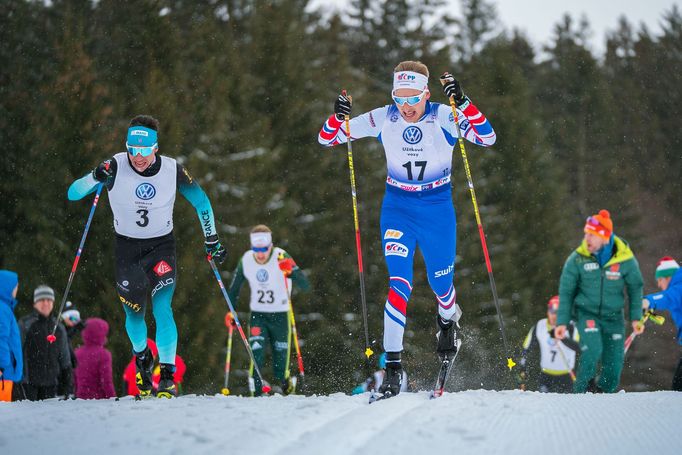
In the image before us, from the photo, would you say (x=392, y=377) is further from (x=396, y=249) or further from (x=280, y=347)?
(x=280, y=347)

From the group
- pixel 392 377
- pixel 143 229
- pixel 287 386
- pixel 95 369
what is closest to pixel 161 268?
pixel 143 229

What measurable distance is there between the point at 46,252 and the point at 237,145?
796cm

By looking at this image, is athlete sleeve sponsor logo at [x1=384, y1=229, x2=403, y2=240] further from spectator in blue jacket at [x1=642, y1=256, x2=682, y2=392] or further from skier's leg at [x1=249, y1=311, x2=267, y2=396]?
skier's leg at [x1=249, y1=311, x2=267, y2=396]

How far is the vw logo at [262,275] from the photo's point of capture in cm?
1232

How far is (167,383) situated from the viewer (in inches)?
311

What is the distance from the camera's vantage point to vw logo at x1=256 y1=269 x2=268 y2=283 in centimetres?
1232

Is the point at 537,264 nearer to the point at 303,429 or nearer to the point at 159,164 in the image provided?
the point at 159,164

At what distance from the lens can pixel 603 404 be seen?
6539 millimetres

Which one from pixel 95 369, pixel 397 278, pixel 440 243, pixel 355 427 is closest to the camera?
pixel 355 427

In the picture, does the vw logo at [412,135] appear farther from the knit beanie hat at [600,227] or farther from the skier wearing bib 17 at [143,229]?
the knit beanie hat at [600,227]

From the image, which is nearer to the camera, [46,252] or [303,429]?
[303,429]

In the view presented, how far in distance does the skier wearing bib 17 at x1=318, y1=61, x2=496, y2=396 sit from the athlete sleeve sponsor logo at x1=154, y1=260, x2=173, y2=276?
5.68 feet

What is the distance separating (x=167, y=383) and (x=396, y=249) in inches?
83.5

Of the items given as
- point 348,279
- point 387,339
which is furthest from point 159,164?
point 348,279
